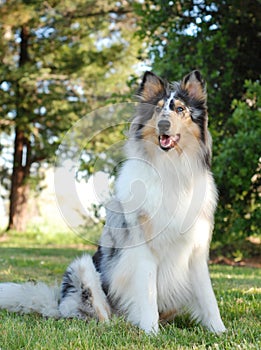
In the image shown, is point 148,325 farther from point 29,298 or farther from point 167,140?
point 167,140

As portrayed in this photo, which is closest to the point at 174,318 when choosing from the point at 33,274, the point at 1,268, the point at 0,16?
the point at 33,274

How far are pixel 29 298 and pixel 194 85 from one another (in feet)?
6.94

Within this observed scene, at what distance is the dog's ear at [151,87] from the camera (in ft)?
12.6

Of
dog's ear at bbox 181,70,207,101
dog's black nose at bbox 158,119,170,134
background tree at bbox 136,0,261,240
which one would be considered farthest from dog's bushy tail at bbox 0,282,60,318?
background tree at bbox 136,0,261,240

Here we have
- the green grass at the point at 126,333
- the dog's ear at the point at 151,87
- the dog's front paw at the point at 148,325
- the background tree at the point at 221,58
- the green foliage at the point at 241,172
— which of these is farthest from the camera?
the background tree at the point at 221,58

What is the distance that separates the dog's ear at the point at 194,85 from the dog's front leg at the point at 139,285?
3.94ft

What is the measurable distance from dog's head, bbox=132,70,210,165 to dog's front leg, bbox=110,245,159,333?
80cm

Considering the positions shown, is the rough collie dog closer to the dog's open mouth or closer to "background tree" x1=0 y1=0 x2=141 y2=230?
the dog's open mouth

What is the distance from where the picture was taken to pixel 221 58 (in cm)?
921

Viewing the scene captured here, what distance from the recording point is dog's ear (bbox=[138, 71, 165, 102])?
3834mm

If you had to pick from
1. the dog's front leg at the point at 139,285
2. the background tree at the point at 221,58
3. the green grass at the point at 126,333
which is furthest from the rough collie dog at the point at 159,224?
the background tree at the point at 221,58

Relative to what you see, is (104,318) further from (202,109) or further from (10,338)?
(202,109)

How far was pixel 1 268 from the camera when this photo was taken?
23.5 feet

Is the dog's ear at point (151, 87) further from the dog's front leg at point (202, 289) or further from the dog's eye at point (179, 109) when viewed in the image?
the dog's front leg at point (202, 289)
